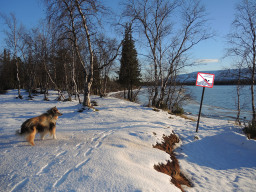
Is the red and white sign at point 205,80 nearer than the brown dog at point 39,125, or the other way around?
the brown dog at point 39,125

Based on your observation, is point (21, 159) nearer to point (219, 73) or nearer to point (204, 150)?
point (204, 150)

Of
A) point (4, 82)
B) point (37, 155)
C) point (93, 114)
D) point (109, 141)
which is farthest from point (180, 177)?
point (4, 82)

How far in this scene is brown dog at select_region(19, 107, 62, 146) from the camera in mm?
3262

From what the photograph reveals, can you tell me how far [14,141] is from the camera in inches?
148

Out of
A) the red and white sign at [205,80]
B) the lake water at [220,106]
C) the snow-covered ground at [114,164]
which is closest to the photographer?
the snow-covered ground at [114,164]

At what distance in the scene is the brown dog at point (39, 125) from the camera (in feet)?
10.7

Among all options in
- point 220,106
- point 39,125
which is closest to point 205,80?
point 39,125

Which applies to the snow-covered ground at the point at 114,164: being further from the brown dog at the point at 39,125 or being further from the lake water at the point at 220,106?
the lake water at the point at 220,106

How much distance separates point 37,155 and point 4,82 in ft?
167

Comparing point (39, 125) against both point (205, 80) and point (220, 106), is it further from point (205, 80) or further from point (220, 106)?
point (220, 106)

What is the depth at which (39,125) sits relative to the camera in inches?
135

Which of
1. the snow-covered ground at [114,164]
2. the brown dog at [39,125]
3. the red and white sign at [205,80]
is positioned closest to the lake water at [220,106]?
the red and white sign at [205,80]

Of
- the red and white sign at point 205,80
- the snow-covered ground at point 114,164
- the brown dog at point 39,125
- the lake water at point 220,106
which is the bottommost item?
the lake water at point 220,106

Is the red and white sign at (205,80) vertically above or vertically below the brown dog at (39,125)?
above
